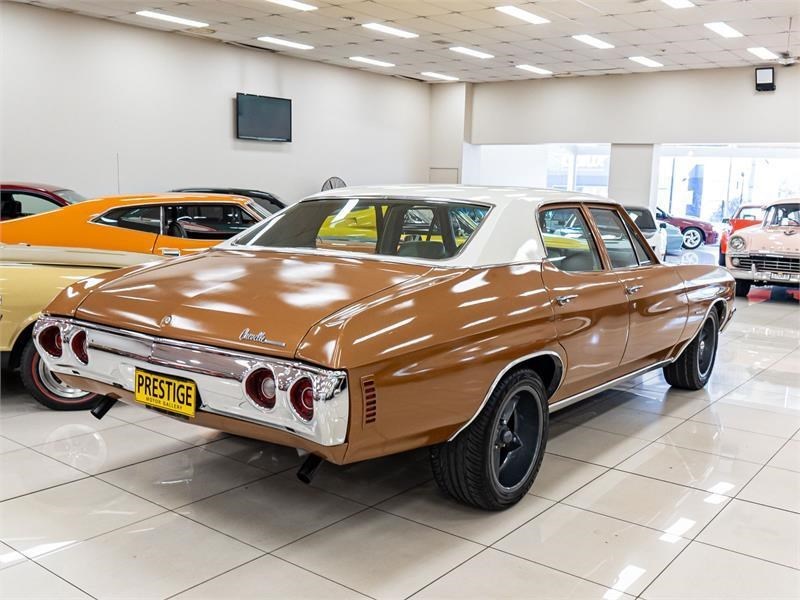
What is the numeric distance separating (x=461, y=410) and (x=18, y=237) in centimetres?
502

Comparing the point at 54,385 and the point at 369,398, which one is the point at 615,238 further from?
the point at 54,385

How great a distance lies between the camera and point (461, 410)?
9.52ft

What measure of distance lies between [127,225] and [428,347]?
182 inches

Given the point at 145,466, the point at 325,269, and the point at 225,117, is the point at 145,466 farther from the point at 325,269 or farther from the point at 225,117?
the point at 225,117

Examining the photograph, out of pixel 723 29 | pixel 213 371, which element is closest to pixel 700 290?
pixel 213 371

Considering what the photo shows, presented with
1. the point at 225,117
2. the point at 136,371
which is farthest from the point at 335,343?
the point at 225,117

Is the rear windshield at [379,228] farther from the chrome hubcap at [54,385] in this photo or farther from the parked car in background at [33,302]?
the chrome hubcap at [54,385]

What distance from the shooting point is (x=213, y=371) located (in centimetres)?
270

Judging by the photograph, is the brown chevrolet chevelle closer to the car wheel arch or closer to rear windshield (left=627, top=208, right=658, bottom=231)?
the car wheel arch

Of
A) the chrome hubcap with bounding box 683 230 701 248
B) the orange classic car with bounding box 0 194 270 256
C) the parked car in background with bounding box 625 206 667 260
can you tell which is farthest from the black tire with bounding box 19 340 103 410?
the chrome hubcap with bounding box 683 230 701 248

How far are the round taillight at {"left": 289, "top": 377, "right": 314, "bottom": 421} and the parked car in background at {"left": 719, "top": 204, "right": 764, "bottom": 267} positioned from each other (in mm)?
10900

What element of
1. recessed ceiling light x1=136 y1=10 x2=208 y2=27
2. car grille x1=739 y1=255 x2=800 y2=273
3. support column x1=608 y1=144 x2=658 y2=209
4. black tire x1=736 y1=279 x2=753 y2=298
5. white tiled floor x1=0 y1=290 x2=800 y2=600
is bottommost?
white tiled floor x1=0 y1=290 x2=800 y2=600

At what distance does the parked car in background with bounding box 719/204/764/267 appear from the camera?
12167 mm

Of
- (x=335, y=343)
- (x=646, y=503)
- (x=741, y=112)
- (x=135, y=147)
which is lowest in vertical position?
(x=646, y=503)
